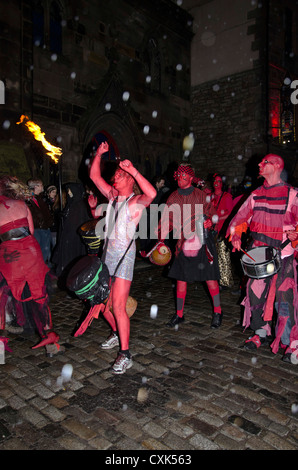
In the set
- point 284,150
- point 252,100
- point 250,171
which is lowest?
point 250,171

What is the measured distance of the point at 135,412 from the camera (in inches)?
108

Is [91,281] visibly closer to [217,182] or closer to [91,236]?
[91,236]

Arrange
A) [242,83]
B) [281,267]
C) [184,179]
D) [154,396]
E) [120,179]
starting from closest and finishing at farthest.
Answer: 1. [154,396]
2. [120,179]
3. [281,267]
4. [184,179]
5. [242,83]

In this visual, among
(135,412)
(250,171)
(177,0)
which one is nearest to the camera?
(135,412)

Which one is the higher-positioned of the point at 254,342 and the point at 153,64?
the point at 153,64

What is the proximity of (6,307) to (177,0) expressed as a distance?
56.6 ft

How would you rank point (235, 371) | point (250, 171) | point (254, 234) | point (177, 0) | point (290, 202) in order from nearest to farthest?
point (235, 371)
point (290, 202)
point (254, 234)
point (250, 171)
point (177, 0)

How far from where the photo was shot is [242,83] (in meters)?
15.1

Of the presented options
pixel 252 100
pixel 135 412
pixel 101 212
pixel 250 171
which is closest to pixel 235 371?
pixel 135 412

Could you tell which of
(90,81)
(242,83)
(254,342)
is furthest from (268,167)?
(242,83)

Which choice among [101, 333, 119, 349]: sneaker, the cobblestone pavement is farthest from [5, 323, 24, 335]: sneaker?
[101, 333, 119, 349]: sneaker

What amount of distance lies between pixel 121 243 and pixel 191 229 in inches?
58.4

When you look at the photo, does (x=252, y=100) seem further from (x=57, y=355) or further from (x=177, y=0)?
(x=57, y=355)
